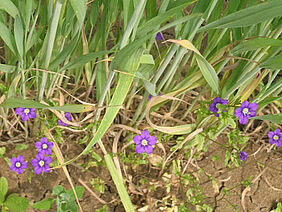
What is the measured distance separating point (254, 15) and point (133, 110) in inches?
32.6

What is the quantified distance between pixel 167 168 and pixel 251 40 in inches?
30.9

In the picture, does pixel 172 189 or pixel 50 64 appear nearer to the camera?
pixel 50 64

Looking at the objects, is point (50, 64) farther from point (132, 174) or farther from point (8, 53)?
point (132, 174)

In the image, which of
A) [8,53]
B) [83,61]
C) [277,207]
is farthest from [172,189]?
[8,53]

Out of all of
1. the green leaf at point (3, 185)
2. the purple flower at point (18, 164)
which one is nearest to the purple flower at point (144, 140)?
the purple flower at point (18, 164)

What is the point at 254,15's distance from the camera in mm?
901

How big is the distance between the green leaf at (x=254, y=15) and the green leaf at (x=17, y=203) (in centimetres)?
102

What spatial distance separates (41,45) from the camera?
1.26 meters

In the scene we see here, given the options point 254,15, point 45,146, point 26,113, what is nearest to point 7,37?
point 26,113

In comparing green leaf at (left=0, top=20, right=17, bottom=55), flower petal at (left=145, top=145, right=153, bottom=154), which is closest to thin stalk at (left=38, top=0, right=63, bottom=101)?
green leaf at (left=0, top=20, right=17, bottom=55)

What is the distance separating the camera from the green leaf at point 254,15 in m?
0.87

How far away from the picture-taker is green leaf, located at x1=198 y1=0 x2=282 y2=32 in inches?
34.4

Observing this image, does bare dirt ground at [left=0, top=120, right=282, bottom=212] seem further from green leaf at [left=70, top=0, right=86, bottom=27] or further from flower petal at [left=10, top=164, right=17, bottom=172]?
green leaf at [left=70, top=0, right=86, bottom=27]

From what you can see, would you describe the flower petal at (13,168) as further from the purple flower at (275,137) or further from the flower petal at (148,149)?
the purple flower at (275,137)
